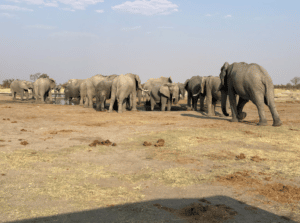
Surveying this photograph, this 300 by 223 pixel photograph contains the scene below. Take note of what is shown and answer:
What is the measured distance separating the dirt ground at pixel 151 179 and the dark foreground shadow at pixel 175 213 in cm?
1

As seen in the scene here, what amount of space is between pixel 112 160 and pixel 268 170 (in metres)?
3.06

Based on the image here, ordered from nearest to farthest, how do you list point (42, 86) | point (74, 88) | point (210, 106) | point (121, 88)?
point (210, 106) < point (121, 88) < point (42, 86) < point (74, 88)

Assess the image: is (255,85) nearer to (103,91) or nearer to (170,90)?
(170,90)

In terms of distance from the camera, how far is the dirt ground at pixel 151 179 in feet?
10.3

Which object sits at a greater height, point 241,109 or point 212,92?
point 212,92

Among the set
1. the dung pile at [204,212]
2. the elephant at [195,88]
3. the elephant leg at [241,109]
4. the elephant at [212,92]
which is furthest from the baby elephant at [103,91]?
the dung pile at [204,212]

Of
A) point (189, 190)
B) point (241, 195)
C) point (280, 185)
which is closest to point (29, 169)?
point (189, 190)

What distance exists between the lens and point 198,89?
54.5ft

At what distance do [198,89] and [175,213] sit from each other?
14032mm

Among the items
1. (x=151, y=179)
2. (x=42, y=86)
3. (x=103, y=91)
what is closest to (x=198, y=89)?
(x=103, y=91)

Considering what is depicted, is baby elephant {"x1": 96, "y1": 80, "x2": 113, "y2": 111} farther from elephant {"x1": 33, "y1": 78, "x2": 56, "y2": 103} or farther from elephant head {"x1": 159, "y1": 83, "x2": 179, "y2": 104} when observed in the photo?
elephant {"x1": 33, "y1": 78, "x2": 56, "y2": 103}

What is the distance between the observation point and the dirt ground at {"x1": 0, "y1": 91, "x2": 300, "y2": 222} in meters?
3.13

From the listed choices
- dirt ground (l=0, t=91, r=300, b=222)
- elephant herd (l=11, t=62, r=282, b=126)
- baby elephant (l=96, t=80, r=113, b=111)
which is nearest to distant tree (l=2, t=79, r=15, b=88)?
elephant herd (l=11, t=62, r=282, b=126)

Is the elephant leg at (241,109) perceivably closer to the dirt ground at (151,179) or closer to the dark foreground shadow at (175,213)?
the dirt ground at (151,179)
